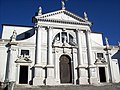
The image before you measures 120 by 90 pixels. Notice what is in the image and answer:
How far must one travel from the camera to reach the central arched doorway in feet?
72.2

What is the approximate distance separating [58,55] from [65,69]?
2.21 metres

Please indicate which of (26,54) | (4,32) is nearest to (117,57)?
(26,54)

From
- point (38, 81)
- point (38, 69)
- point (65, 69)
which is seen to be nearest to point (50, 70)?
point (38, 69)

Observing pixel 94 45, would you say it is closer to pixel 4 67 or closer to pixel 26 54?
pixel 26 54

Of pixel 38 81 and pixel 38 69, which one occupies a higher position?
pixel 38 69

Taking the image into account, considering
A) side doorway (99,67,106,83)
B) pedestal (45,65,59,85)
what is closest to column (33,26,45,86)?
pedestal (45,65,59,85)

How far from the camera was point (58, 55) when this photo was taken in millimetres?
22781

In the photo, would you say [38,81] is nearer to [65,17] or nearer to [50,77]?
[50,77]

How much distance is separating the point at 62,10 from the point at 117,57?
37.3 feet

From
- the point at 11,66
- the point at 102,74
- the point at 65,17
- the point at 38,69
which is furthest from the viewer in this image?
the point at 65,17

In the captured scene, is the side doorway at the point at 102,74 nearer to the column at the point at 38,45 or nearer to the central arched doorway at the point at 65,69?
the central arched doorway at the point at 65,69

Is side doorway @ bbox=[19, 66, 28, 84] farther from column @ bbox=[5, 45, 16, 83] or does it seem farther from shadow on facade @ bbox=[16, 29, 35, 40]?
shadow on facade @ bbox=[16, 29, 35, 40]

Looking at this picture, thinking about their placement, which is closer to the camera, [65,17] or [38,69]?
[38,69]

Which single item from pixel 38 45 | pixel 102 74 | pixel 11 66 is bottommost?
pixel 102 74
